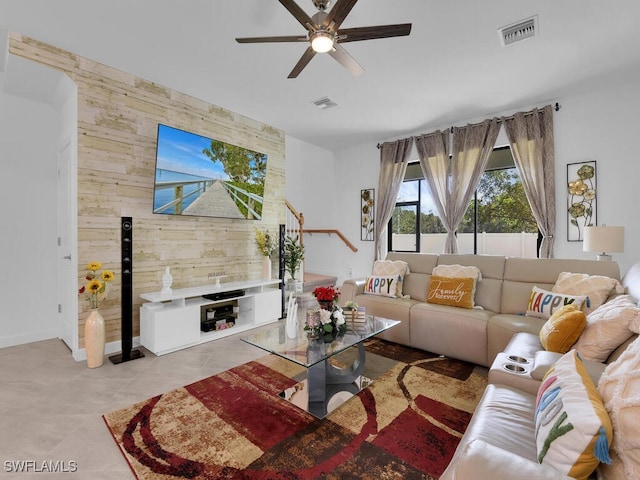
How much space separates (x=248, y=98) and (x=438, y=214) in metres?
3.41

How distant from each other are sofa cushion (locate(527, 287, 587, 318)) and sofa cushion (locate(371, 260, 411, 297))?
1344 mm

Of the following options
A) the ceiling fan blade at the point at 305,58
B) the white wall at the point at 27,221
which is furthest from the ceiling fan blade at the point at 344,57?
the white wall at the point at 27,221

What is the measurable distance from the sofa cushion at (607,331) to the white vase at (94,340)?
3800 millimetres

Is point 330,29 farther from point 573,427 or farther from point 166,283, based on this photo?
point 166,283

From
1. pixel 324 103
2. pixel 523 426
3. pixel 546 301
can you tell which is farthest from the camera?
pixel 324 103

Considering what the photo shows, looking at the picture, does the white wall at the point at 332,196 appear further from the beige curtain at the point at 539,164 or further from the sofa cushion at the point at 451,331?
the sofa cushion at the point at 451,331

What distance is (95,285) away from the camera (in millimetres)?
2824

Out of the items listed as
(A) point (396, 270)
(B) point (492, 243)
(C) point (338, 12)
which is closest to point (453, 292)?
(A) point (396, 270)

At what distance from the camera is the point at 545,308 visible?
2.72m

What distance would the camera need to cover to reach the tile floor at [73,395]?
1.68 m

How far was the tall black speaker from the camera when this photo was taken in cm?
300

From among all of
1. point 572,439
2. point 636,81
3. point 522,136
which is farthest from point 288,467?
point 636,81

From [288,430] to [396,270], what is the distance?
95.3 inches

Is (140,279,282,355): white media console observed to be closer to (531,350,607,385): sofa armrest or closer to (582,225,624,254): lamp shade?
(531,350,607,385): sofa armrest
